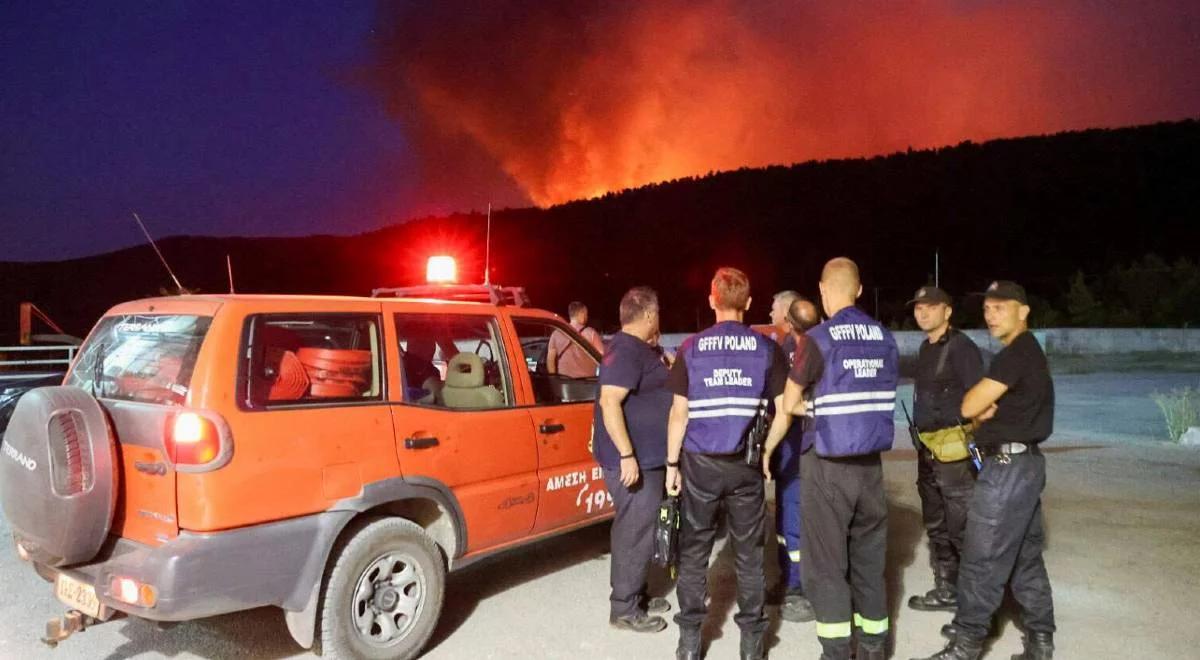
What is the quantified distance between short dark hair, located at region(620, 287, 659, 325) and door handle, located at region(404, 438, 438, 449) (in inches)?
44.6

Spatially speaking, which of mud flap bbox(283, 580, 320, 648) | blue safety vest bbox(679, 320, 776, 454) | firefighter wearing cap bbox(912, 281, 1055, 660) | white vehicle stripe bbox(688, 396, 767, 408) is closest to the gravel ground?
firefighter wearing cap bbox(912, 281, 1055, 660)

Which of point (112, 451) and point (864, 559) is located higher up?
point (112, 451)

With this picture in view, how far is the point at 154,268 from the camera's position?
8844 cm

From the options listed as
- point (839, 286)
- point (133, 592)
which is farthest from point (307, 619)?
point (839, 286)

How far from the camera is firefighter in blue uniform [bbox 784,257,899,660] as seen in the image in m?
3.67

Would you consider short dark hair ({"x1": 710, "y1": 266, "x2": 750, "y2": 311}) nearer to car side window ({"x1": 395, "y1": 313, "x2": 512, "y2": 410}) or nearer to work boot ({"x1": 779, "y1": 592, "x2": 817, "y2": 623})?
car side window ({"x1": 395, "y1": 313, "x2": 512, "y2": 410})

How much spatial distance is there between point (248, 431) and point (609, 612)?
2.32 metres

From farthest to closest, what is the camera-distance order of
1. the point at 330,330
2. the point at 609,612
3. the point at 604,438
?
1. the point at 330,330
2. the point at 609,612
3. the point at 604,438

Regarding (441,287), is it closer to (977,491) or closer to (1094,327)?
(977,491)

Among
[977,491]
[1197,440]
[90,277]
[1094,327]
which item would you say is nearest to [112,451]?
[977,491]

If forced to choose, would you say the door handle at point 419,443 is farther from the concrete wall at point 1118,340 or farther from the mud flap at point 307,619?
the concrete wall at point 1118,340

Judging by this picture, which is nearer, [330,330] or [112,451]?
[112,451]

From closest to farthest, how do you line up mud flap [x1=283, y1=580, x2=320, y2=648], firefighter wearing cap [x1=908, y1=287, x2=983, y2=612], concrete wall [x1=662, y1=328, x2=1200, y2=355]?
1. mud flap [x1=283, y1=580, x2=320, y2=648]
2. firefighter wearing cap [x1=908, y1=287, x2=983, y2=612]
3. concrete wall [x1=662, y1=328, x2=1200, y2=355]

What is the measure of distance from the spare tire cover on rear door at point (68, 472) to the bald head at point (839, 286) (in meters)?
3.20
